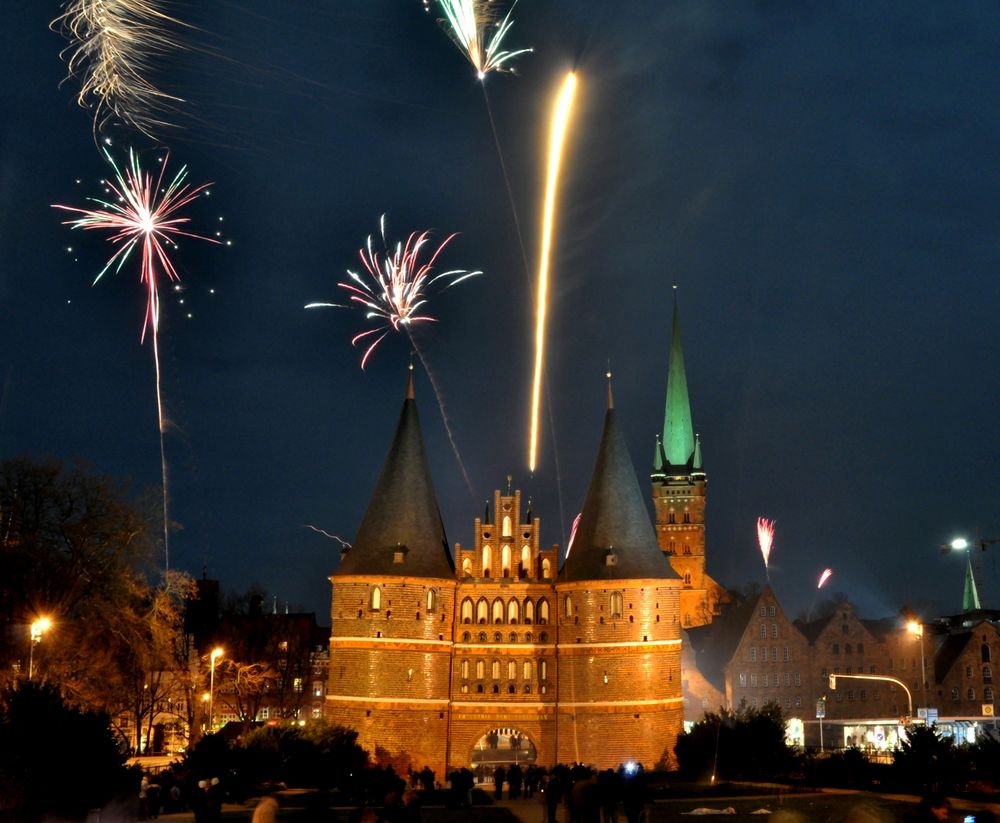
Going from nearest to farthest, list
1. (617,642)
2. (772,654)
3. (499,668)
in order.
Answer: (617,642) < (499,668) < (772,654)

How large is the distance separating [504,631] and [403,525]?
7.27m

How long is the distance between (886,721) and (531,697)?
33299mm

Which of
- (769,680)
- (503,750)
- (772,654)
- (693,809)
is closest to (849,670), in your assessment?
(772,654)

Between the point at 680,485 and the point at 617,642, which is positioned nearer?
the point at 617,642

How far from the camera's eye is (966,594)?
117 metres

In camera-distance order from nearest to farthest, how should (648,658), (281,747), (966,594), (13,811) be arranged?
(13,811)
(281,747)
(648,658)
(966,594)

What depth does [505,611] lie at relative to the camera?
5822 cm

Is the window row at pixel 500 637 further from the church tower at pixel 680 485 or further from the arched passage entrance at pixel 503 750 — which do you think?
the church tower at pixel 680 485

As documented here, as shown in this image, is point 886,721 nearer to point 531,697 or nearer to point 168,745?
point 531,697

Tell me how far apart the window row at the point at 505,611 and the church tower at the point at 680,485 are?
5751 cm

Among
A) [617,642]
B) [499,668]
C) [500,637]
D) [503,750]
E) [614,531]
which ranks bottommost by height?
[503,750]

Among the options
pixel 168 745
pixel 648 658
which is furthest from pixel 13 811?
pixel 168 745

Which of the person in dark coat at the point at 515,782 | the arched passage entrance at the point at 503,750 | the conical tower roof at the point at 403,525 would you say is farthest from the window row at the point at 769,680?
the person in dark coat at the point at 515,782

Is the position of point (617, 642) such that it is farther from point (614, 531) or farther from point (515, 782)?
point (515, 782)
